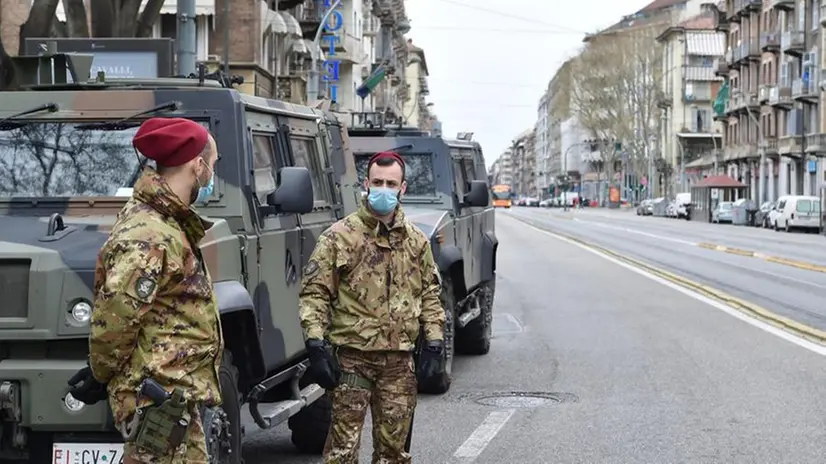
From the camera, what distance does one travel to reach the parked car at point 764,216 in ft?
220

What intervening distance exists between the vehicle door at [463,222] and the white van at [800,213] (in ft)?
158

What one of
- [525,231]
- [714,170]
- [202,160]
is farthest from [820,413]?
[714,170]

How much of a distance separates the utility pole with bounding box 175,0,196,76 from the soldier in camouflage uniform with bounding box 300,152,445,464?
9.37 m

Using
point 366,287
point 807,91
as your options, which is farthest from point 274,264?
point 807,91

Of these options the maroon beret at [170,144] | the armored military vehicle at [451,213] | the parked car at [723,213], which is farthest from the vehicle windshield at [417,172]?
the parked car at [723,213]

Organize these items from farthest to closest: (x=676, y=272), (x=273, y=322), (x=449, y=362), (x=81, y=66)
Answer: (x=676, y=272) < (x=449, y=362) < (x=81, y=66) < (x=273, y=322)

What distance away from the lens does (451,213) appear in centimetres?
1287

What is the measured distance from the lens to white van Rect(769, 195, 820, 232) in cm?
5936

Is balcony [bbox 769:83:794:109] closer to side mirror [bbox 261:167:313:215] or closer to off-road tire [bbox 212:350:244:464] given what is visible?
side mirror [bbox 261:167:313:215]

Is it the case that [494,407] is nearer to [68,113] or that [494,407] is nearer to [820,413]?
[820,413]

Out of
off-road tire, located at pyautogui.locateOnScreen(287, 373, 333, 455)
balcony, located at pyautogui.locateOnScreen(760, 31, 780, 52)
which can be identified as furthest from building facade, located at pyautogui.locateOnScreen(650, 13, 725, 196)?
off-road tire, located at pyautogui.locateOnScreen(287, 373, 333, 455)

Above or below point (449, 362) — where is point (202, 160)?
above

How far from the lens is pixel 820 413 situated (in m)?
10.1

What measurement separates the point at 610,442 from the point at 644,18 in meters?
145
